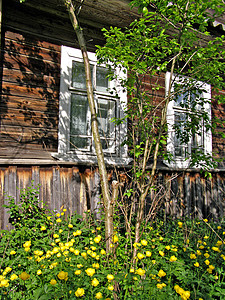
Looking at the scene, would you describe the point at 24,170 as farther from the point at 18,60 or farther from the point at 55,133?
the point at 18,60

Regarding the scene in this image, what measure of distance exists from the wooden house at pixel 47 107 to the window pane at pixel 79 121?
0.06 ft

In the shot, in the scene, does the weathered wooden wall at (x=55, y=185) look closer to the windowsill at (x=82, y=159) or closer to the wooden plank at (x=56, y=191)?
the wooden plank at (x=56, y=191)

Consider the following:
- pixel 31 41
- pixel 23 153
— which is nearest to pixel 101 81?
pixel 31 41

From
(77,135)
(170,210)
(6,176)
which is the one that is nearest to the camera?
(6,176)

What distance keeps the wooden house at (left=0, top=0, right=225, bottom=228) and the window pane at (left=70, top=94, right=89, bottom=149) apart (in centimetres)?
2

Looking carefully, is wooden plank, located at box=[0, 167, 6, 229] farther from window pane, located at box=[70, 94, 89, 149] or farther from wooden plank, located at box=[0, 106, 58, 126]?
window pane, located at box=[70, 94, 89, 149]

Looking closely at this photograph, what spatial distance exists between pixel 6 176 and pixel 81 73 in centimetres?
214

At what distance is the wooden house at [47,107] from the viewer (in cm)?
336

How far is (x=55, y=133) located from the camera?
372cm

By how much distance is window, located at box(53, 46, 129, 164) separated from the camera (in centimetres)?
376

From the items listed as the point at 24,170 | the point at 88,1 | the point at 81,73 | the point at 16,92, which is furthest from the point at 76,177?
the point at 88,1

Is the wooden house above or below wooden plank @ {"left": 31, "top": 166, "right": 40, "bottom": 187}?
above

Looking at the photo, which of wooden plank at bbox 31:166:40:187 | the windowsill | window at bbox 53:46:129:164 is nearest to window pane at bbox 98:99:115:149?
window at bbox 53:46:129:164

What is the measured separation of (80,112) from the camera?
4.07m
